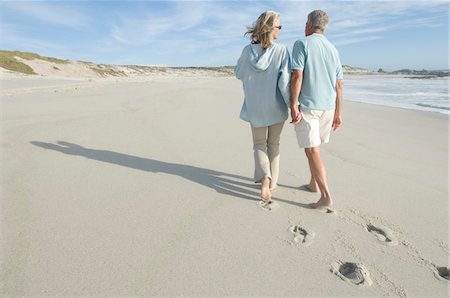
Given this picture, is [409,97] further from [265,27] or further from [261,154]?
[265,27]

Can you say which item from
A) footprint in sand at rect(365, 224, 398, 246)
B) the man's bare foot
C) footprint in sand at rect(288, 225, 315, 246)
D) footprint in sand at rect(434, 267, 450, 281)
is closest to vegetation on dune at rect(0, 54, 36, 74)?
the man's bare foot

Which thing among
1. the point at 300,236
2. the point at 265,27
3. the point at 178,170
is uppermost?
the point at 265,27

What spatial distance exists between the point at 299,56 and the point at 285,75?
0.21m

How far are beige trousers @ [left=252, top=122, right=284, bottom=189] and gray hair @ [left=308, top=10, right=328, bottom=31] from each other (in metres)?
0.95

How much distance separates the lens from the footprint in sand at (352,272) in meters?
2.10

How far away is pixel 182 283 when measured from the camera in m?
2.01

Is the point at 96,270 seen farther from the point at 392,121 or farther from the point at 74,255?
the point at 392,121

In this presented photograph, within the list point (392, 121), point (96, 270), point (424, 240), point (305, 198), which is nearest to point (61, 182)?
point (96, 270)

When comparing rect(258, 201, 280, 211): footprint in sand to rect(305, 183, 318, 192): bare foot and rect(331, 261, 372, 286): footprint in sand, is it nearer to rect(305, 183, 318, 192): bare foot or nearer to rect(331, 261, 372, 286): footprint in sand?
rect(305, 183, 318, 192): bare foot

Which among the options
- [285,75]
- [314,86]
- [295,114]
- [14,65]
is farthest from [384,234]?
[14,65]

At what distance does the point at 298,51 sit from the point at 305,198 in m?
1.44

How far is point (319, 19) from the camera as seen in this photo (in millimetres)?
2992

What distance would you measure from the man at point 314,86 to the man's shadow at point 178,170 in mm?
571

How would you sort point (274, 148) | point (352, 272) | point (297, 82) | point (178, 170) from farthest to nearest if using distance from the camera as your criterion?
point (178, 170) → point (274, 148) → point (297, 82) → point (352, 272)
